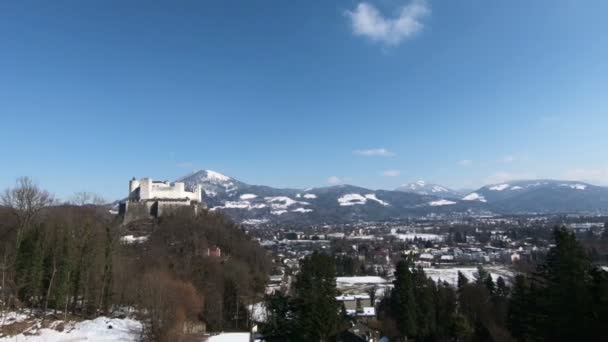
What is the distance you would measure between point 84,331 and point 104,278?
619 cm

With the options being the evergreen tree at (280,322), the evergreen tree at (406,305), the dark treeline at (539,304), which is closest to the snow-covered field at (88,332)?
the dark treeline at (539,304)

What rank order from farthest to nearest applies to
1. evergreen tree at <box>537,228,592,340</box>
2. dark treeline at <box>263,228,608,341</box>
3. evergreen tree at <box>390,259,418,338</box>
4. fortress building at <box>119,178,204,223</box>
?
1. fortress building at <box>119,178,204,223</box>
2. evergreen tree at <box>390,259,418,338</box>
3. evergreen tree at <box>537,228,592,340</box>
4. dark treeline at <box>263,228,608,341</box>

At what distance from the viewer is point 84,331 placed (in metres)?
26.9

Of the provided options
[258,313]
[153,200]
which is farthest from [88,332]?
[153,200]

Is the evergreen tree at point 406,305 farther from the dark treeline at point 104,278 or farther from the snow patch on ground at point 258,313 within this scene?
the dark treeline at point 104,278

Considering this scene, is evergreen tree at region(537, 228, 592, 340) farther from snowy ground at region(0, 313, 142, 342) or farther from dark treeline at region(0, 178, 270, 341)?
snowy ground at region(0, 313, 142, 342)

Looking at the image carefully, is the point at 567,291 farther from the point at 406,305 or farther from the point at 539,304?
the point at 406,305

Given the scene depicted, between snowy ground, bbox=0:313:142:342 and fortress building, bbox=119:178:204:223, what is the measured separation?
39.2 m

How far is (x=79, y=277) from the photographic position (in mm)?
31750

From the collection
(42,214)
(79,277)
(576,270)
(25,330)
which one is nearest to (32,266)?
(79,277)

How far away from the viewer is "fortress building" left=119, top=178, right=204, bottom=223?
70.4 meters

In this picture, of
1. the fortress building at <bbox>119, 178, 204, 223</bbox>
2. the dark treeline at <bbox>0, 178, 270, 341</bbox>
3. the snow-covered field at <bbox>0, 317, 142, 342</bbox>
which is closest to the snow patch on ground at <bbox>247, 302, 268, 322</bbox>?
the dark treeline at <bbox>0, 178, 270, 341</bbox>

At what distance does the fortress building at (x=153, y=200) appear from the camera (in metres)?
70.4

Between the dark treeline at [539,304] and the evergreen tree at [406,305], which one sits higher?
the dark treeline at [539,304]
